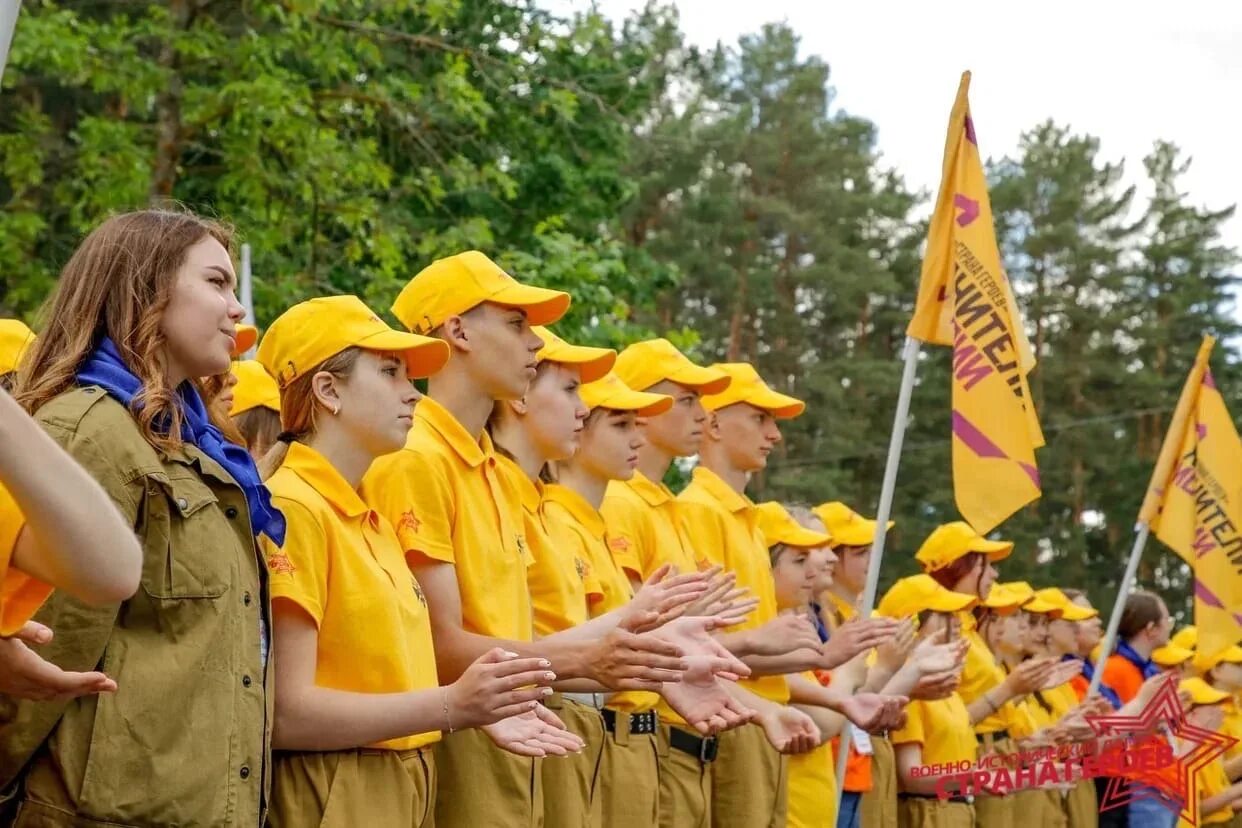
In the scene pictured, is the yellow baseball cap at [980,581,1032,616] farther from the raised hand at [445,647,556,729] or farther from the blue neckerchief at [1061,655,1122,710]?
the raised hand at [445,647,556,729]

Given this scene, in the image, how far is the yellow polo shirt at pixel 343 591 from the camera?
428 cm

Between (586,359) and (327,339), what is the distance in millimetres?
1481

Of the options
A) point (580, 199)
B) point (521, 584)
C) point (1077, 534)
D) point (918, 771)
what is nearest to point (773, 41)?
point (1077, 534)

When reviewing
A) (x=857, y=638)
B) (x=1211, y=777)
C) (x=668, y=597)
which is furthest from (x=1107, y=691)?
(x=668, y=597)

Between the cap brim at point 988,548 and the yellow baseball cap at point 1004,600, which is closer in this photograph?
the cap brim at point 988,548

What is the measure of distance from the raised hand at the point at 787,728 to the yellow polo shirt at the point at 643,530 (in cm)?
64

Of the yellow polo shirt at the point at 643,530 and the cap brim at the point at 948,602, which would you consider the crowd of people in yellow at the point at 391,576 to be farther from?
the cap brim at the point at 948,602

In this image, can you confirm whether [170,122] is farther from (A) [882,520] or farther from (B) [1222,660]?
(A) [882,520]

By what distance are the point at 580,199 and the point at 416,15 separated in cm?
327

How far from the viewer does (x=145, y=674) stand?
3.48 m

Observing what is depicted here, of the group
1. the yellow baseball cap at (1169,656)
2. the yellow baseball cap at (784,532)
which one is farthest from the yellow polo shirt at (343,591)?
the yellow baseball cap at (1169,656)

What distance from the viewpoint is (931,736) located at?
9.66m

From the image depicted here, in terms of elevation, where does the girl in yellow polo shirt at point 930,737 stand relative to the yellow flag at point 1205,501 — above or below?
below

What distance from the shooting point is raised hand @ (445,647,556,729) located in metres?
4.06
